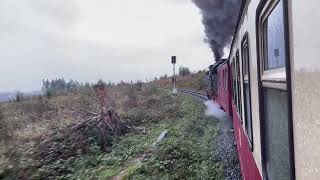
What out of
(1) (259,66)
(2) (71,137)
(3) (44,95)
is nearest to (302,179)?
(1) (259,66)

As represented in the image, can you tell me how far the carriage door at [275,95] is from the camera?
179 centimetres

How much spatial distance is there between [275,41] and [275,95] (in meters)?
0.30

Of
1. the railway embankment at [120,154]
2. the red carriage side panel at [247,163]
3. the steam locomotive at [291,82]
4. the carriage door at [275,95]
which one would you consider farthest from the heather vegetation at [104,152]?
the steam locomotive at [291,82]

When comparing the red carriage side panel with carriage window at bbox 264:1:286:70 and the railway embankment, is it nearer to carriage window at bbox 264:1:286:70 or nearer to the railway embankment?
carriage window at bbox 264:1:286:70

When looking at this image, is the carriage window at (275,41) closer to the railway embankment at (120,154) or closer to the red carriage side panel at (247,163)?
the red carriage side panel at (247,163)

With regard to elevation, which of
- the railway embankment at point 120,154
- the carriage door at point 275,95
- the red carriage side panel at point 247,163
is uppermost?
the carriage door at point 275,95

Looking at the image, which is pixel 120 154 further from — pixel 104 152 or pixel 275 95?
pixel 275 95

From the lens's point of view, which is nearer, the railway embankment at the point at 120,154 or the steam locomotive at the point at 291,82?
the steam locomotive at the point at 291,82

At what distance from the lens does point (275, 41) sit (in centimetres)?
213

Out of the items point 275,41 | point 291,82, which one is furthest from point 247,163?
point 291,82

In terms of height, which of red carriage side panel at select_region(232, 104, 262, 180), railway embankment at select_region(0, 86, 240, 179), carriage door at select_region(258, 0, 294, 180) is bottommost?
railway embankment at select_region(0, 86, 240, 179)

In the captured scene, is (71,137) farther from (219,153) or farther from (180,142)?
(219,153)

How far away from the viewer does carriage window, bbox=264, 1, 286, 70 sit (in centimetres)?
188

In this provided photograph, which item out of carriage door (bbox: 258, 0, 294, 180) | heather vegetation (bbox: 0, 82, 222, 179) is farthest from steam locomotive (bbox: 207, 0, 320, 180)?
heather vegetation (bbox: 0, 82, 222, 179)
